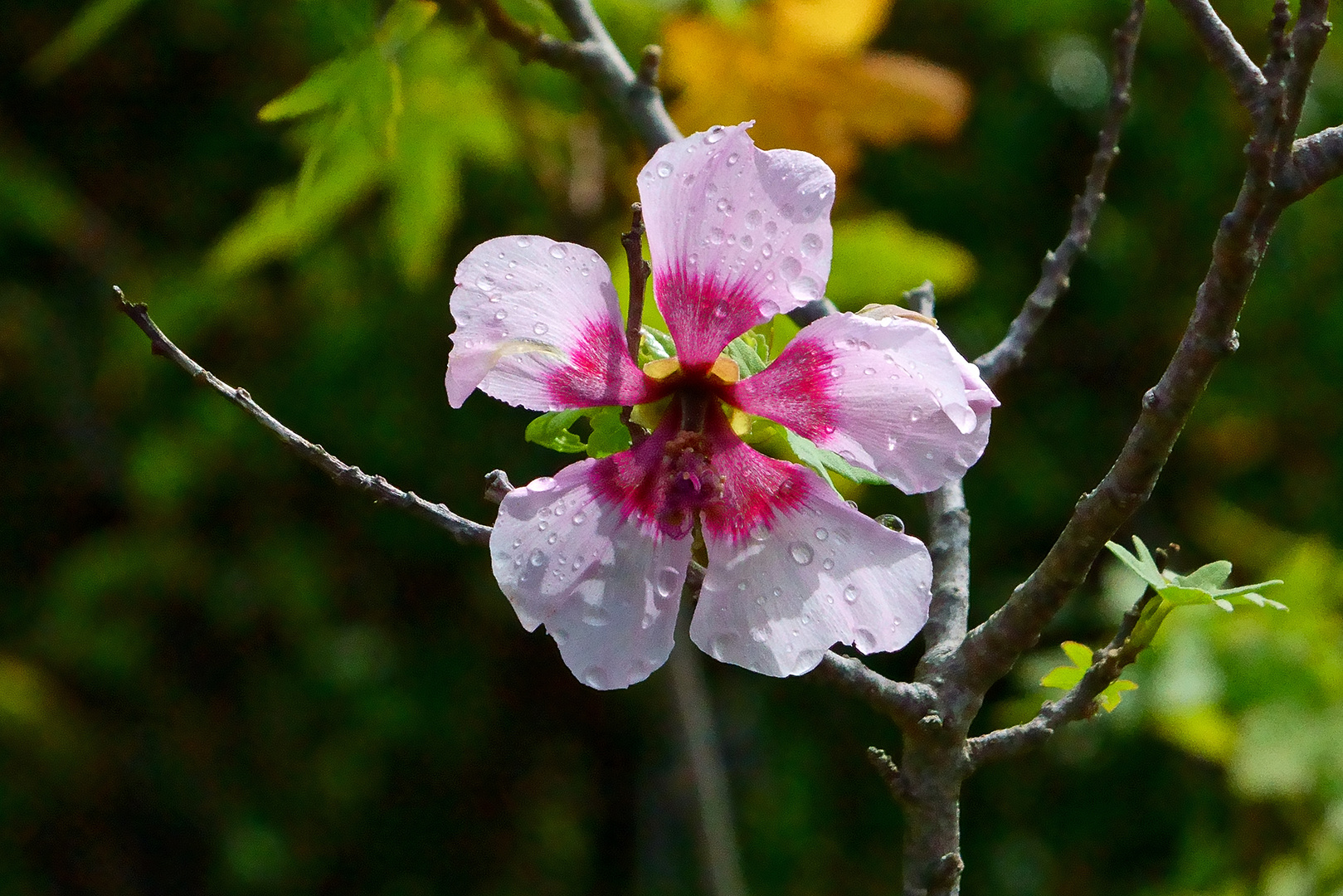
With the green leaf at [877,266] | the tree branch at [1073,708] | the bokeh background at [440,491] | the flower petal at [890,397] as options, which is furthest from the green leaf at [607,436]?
the bokeh background at [440,491]

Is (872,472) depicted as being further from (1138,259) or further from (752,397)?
(1138,259)

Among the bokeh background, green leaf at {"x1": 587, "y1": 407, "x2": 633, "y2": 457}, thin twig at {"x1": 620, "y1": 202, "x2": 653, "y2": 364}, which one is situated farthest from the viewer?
the bokeh background

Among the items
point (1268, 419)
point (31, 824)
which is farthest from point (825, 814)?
point (31, 824)

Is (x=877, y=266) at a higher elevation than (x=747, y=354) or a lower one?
lower

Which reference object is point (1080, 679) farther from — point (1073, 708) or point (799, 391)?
point (799, 391)

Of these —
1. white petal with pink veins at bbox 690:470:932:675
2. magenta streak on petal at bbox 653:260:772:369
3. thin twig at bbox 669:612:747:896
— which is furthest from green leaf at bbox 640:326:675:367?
thin twig at bbox 669:612:747:896

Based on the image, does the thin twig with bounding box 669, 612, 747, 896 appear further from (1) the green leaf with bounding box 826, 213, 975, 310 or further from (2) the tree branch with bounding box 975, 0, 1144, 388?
(2) the tree branch with bounding box 975, 0, 1144, 388

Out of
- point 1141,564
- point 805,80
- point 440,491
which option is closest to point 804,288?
point 1141,564

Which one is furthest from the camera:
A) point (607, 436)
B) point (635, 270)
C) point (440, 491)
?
point (440, 491)
